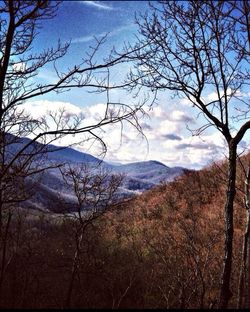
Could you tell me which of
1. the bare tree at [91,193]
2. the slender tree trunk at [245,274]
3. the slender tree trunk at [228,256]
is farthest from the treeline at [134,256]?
the slender tree trunk at [228,256]

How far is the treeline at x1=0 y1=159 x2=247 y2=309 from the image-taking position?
20234 millimetres

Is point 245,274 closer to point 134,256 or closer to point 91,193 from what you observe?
point 91,193

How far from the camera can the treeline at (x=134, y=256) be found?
20234mm

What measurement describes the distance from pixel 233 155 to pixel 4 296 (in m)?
21.0

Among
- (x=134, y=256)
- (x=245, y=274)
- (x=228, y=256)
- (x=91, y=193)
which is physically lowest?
(x=134, y=256)

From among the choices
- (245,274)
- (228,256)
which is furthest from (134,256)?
(228,256)

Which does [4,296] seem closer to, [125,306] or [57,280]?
[57,280]

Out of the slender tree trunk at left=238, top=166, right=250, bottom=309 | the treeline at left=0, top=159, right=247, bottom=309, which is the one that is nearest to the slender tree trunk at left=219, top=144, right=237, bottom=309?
the slender tree trunk at left=238, top=166, right=250, bottom=309

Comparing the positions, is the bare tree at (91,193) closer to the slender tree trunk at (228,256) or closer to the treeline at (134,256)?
the treeline at (134,256)

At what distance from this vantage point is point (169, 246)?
85.3ft

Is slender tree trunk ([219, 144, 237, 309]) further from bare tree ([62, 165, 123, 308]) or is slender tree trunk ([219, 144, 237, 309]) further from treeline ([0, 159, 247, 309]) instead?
bare tree ([62, 165, 123, 308])

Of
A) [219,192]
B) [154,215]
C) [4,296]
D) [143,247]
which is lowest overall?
[4,296]

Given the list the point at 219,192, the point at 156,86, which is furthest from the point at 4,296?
the point at 156,86

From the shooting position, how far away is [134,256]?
2827 cm
